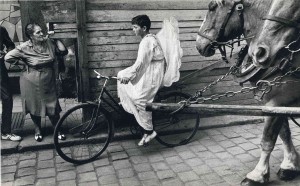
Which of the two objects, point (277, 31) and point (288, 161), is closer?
point (277, 31)

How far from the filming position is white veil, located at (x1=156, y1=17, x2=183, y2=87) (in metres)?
5.42

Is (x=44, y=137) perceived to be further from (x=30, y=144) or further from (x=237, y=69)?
(x=237, y=69)

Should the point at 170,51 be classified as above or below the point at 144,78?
above

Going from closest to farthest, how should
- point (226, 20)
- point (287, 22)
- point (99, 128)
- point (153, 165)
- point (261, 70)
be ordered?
point (287, 22)
point (261, 70)
point (226, 20)
point (153, 165)
point (99, 128)

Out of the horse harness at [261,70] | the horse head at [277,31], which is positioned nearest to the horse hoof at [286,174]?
the horse harness at [261,70]

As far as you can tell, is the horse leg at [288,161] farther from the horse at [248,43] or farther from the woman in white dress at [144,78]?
the woman in white dress at [144,78]

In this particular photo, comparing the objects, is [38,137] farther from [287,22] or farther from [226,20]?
[287,22]

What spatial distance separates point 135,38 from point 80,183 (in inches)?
102

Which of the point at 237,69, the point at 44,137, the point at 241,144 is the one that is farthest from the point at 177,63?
the point at 44,137

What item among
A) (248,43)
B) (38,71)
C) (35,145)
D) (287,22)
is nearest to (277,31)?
(287,22)

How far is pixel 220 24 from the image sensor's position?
13.4ft

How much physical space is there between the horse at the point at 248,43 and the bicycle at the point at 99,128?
52.6 inches

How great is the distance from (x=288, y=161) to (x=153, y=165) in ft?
6.10

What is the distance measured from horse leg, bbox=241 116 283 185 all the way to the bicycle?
4.35 ft
